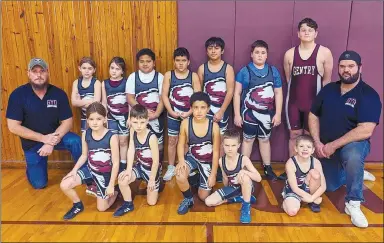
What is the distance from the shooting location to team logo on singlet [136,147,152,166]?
10.4 feet

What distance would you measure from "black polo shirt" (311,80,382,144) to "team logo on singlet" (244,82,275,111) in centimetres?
45

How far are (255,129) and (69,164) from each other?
85.8 inches

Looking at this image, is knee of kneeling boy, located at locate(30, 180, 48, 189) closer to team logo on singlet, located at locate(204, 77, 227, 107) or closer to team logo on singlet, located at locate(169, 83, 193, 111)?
team logo on singlet, located at locate(169, 83, 193, 111)

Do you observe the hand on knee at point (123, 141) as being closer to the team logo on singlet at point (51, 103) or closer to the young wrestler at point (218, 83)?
the team logo on singlet at point (51, 103)

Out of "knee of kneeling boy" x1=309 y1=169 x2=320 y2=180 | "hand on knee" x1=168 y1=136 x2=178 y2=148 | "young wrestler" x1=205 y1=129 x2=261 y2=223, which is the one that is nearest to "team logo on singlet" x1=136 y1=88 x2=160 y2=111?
"hand on knee" x1=168 y1=136 x2=178 y2=148

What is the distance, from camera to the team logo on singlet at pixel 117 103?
3766mm

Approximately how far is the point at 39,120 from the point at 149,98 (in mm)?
1113

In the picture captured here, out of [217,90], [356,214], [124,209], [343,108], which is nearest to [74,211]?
[124,209]

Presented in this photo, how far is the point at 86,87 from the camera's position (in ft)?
12.5

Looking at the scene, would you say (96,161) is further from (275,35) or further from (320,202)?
(275,35)

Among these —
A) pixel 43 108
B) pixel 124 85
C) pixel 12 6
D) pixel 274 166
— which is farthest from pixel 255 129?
pixel 12 6

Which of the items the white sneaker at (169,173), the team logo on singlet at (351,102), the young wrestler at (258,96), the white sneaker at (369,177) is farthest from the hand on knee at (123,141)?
the white sneaker at (369,177)

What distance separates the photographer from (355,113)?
10.3 ft

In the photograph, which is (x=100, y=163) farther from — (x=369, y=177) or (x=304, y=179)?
(x=369, y=177)
